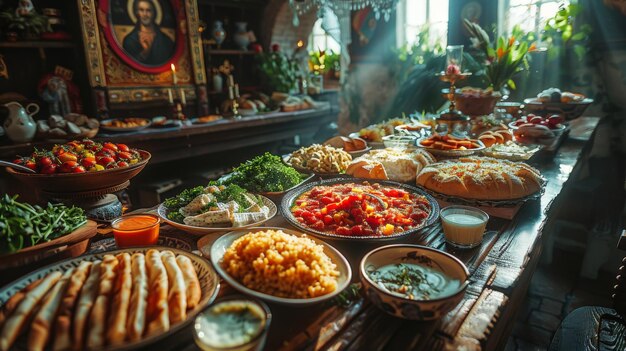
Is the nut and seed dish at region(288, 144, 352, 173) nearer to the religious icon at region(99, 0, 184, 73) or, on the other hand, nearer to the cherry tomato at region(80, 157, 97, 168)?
the cherry tomato at region(80, 157, 97, 168)

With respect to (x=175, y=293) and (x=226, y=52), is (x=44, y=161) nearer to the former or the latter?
(x=175, y=293)

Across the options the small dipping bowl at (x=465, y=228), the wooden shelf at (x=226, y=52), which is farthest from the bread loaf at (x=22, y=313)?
the wooden shelf at (x=226, y=52)

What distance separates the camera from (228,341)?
97 cm

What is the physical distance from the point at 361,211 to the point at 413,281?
496 mm

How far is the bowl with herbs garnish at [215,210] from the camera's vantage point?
66.8 inches

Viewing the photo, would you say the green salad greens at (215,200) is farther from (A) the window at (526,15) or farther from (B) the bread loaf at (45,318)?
(A) the window at (526,15)

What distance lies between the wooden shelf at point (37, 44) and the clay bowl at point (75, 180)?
13.0ft

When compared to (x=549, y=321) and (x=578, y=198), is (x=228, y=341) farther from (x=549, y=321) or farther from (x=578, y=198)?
(x=578, y=198)

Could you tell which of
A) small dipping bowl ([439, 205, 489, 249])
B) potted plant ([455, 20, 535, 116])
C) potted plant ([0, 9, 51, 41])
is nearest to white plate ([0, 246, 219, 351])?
small dipping bowl ([439, 205, 489, 249])

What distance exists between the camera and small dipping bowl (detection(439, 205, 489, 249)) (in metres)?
1.68

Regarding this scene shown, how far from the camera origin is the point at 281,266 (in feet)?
4.09

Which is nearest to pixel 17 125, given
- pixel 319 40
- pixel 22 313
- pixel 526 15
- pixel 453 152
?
pixel 22 313

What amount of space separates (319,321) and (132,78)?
6176mm

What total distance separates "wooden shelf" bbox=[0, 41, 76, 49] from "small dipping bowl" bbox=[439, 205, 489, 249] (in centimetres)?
567
